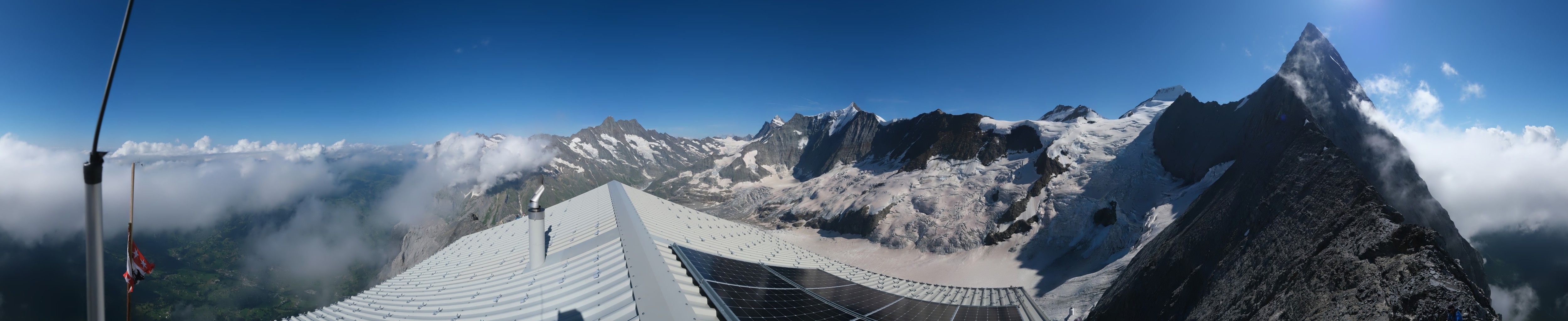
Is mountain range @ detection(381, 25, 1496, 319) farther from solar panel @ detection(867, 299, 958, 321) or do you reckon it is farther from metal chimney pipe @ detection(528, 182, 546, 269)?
metal chimney pipe @ detection(528, 182, 546, 269)

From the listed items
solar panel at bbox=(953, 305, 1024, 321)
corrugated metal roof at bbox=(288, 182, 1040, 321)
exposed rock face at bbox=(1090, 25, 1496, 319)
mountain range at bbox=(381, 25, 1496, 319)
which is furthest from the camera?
solar panel at bbox=(953, 305, 1024, 321)

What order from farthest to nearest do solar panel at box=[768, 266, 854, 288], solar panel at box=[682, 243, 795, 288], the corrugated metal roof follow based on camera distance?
solar panel at box=[768, 266, 854, 288] < solar panel at box=[682, 243, 795, 288] < the corrugated metal roof

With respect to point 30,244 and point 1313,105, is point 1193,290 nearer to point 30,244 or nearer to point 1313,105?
point 1313,105

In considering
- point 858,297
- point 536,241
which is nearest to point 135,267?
point 536,241

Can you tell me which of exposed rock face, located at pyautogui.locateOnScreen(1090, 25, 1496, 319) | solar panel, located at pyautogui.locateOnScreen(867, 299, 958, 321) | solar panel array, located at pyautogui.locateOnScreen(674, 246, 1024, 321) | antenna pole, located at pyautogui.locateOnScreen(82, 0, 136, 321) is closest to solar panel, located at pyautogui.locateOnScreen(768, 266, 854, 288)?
solar panel array, located at pyautogui.locateOnScreen(674, 246, 1024, 321)

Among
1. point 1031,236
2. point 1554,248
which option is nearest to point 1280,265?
point 1031,236

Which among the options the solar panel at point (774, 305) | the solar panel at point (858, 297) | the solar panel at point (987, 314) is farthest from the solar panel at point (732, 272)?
the solar panel at point (987, 314)
